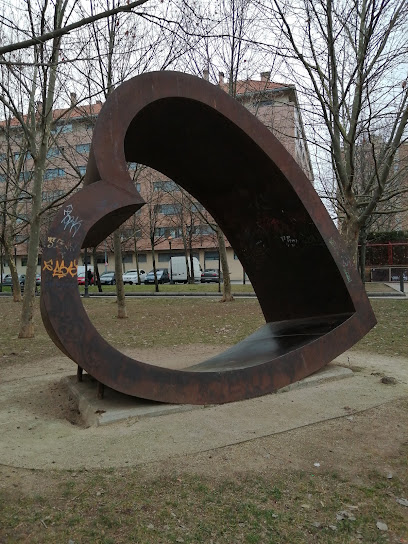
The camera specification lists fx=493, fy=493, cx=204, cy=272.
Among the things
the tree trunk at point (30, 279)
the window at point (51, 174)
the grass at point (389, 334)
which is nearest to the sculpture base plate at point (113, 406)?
the grass at point (389, 334)

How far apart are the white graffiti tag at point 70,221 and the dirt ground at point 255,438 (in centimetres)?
197

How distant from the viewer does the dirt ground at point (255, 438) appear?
12.9 ft

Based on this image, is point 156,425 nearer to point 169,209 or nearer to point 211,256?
Answer: point 169,209

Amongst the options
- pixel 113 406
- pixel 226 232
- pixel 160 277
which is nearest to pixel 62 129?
pixel 226 232

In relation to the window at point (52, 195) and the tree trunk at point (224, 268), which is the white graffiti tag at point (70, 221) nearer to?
the tree trunk at point (224, 268)

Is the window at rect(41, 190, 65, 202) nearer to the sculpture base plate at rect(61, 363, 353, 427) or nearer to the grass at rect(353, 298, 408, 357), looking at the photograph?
the grass at rect(353, 298, 408, 357)

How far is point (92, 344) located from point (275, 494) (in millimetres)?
2292

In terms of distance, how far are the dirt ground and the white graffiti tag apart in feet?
6.46

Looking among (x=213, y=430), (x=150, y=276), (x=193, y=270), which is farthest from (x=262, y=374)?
(x=150, y=276)

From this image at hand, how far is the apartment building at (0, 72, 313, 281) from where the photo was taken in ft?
63.2

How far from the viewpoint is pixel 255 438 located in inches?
178

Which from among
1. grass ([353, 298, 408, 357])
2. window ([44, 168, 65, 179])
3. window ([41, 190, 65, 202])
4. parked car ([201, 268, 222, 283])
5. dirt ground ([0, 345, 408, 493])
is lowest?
grass ([353, 298, 408, 357])

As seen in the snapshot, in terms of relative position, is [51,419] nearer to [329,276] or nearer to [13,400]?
[13,400]

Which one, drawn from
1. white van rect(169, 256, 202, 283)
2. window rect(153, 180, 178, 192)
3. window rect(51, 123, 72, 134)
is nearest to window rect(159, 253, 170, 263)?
white van rect(169, 256, 202, 283)
